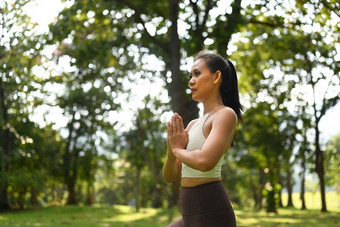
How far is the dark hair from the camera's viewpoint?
254 centimetres

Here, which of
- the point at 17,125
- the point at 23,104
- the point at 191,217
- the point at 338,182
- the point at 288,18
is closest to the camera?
the point at 191,217

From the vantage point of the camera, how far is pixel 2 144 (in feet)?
73.9

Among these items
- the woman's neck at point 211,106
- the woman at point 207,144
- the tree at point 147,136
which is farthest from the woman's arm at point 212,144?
the tree at point 147,136

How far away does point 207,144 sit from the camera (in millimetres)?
2195

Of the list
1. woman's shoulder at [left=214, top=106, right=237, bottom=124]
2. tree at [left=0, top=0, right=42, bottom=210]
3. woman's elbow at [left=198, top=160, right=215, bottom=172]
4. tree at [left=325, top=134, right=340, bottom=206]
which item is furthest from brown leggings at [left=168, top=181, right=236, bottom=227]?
tree at [left=325, top=134, right=340, bottom=206]

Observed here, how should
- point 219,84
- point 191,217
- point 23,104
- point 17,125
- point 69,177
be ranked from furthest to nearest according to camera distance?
point 69,177, point 17,125, point 23,104, point 219,84, point 191,217

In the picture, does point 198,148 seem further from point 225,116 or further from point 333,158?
point 333,158

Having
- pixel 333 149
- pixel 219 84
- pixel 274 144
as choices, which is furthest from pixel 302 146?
pixel 219 84

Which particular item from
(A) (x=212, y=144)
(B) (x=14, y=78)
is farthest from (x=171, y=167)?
(B) (x=14, y=78)

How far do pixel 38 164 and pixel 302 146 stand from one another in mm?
16798

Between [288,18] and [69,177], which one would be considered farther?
[69,177]

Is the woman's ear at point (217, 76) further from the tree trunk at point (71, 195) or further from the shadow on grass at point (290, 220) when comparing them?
the tree trunk at point (71, 195)

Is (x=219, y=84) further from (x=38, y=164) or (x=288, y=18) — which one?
(x=38, y=164)

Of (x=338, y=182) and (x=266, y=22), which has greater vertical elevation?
(x=266, y=22)
